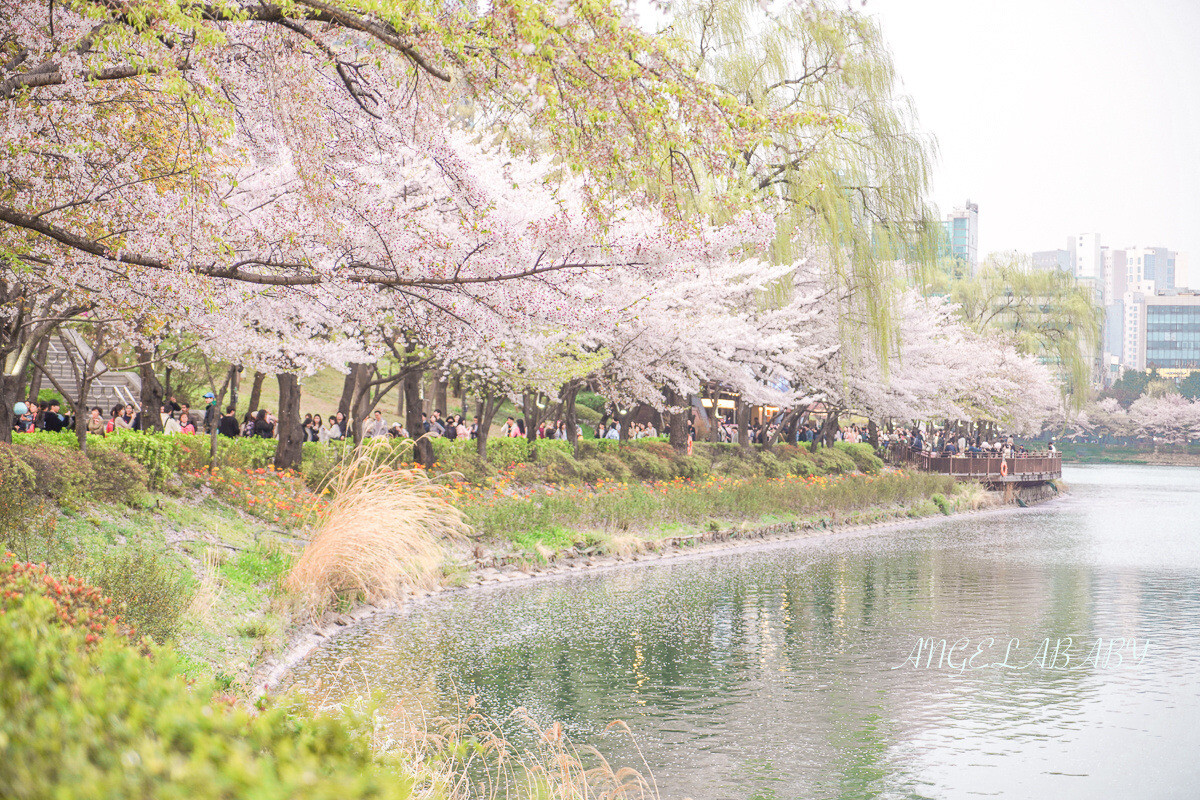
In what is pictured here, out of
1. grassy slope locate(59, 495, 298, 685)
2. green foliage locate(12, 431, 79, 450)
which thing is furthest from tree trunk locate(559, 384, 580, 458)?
green foliage locate(12, 431, 79, 450)

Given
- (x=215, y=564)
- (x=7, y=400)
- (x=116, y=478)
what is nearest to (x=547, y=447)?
(x=116, y=478)

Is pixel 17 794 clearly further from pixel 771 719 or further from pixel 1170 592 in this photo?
pixel 1170 592

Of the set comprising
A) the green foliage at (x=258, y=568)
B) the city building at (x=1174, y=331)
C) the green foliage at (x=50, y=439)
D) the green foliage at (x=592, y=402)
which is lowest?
the green foliage at (x=258, y=568)

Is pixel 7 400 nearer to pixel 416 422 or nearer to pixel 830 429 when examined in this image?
pixel 416 422

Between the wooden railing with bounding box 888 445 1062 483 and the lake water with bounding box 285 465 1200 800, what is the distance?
2124 centimetres

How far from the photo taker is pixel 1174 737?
8828 millimetres

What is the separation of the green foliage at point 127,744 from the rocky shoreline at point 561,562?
13.3ft

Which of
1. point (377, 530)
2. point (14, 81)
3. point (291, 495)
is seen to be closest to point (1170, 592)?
point (377, 530)

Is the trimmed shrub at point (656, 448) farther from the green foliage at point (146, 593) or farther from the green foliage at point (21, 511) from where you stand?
the green foliage at point (146, 593)

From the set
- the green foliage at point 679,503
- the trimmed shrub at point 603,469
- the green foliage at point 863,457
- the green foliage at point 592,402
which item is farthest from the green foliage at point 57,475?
the green foliage at point 592,402

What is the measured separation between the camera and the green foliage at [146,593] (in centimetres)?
769

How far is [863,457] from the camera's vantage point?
38.0 metres

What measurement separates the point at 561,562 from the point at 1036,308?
39.6 metres

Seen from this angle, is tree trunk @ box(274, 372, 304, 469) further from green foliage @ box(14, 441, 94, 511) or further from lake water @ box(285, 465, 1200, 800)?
green foliage @ box(14, 441, 94, 511)
